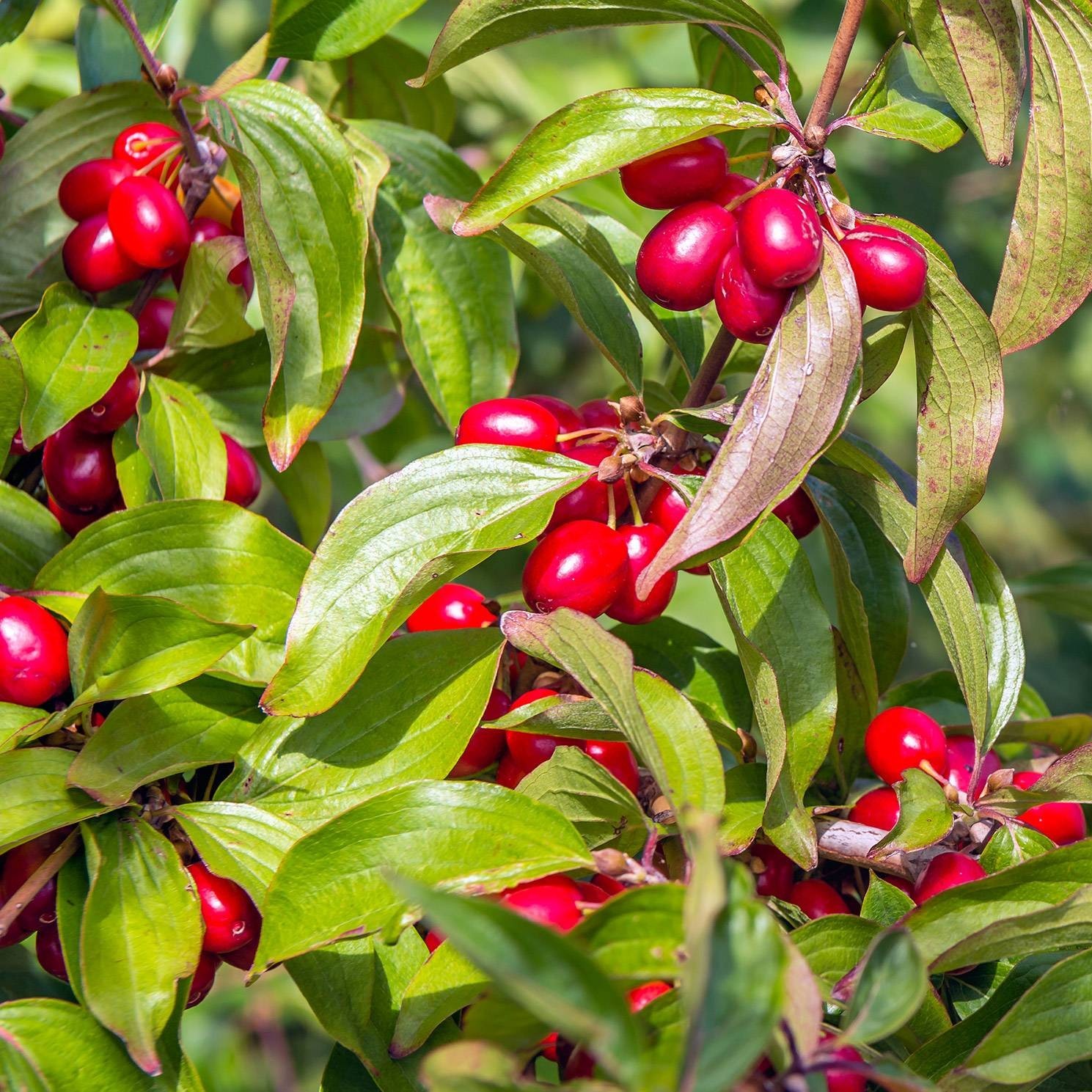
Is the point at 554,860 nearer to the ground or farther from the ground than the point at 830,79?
nearer to the ground

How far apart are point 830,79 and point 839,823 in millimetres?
508

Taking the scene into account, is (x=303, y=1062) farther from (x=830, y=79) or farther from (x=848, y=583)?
(x=830, y=79)

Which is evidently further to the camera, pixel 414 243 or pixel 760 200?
pixel 414 243

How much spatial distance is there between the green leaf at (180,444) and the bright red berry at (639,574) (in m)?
0.32

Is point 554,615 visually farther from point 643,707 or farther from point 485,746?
point 485,746

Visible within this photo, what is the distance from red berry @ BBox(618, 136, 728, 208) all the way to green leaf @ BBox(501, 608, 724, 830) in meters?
0.29

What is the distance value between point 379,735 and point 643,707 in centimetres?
19

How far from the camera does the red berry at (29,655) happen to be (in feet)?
2.51

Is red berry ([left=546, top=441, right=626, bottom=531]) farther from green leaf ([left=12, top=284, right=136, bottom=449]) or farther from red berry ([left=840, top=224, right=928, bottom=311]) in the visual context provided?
green leaf ([left=12, top=284, right=136, bottom=449])

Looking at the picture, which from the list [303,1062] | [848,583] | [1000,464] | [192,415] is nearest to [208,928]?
[192,415]

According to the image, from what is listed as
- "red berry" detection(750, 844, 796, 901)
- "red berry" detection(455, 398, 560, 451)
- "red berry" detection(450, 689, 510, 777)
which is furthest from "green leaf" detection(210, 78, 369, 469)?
"red berry" detection(750, 844, 796, 901)

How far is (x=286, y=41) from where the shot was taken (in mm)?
1039

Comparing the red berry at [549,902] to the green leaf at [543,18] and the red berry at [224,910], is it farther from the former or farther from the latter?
the green leaf at [543,18]

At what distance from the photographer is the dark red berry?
77cm
